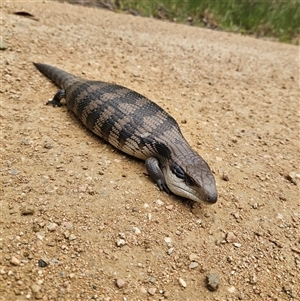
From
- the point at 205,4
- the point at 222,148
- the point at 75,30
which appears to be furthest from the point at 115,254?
the point at 205,4

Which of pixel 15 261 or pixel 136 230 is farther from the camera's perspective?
pixel 136 230

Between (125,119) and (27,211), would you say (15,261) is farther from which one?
(125,119)

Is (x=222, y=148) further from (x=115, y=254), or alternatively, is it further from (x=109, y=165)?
(x=115, y=254)

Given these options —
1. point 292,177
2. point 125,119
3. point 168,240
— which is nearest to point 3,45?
point 125,119

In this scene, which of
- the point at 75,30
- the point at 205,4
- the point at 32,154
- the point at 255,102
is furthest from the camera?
the point at 205,4

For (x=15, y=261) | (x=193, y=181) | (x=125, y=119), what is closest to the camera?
(x=15, y=261)

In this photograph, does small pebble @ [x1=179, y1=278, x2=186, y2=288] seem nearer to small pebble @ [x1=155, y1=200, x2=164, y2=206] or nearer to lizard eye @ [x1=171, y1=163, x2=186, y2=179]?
small pebble @ [x1=155, y1=200, x2=164, y2=206]

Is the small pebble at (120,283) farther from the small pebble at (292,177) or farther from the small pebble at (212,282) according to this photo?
the small pebble at (292,177)

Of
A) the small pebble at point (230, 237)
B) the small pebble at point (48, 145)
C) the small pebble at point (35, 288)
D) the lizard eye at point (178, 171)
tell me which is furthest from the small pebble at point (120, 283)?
the small pebble at point (48, 145)
